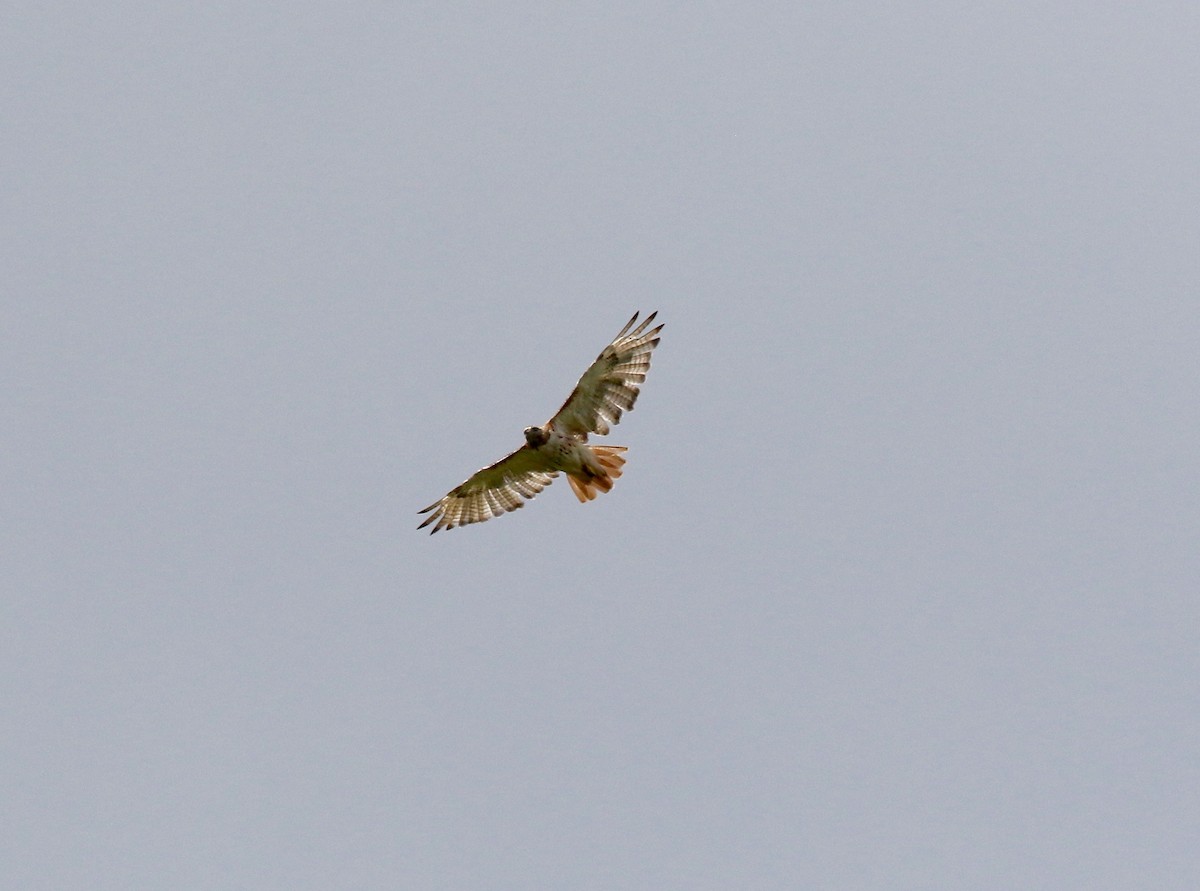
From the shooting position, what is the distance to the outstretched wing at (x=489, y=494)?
28.5 m

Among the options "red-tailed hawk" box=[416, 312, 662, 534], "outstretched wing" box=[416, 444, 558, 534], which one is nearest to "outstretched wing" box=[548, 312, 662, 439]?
"red-tailed hawk" box=[416, 312, 662, 534]

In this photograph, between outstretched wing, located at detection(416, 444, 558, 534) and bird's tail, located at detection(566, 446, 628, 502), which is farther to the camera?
outstretched wing, located at detection(416, 444, 558, 534)

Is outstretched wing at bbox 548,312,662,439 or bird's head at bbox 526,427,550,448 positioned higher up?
outstretched wing at bbox 548,312,662,439

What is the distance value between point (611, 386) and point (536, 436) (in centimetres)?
166

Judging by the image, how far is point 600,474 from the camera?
26.7 m

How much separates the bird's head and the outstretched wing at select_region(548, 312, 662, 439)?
287 mm

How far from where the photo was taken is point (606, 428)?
2720 centimetres

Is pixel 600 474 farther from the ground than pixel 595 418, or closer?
closer

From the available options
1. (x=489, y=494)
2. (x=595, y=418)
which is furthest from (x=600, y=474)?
(x=489, y=494)

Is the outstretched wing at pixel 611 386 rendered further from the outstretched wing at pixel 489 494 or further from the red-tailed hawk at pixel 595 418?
the outstretched wing at pixel 489 494

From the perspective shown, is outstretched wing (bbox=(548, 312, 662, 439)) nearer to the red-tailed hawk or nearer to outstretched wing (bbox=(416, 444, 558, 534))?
the red-tailed hawk

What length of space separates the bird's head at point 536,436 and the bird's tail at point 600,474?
2.94 ft

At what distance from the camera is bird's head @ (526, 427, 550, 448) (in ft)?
88.7

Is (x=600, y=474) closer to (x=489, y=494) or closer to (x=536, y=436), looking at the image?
(x=536, y=436)
